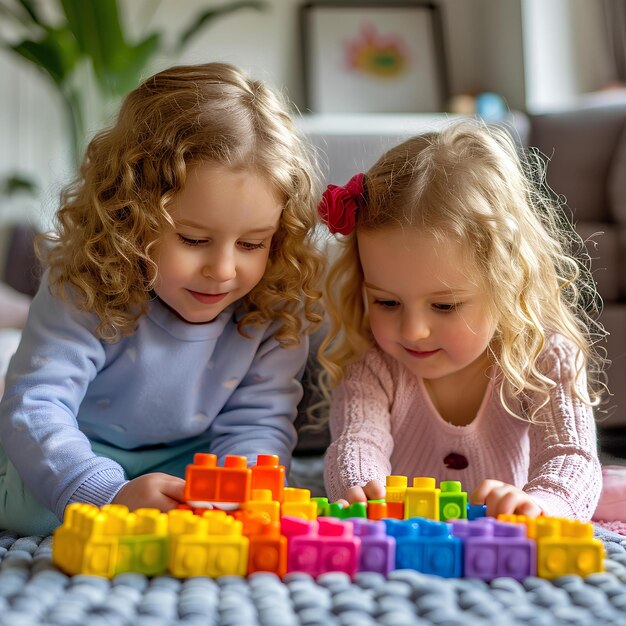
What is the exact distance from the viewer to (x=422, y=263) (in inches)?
40.4

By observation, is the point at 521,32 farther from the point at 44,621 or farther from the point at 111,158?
the point at 44,621

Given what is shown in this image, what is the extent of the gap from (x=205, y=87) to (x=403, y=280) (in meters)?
0.35

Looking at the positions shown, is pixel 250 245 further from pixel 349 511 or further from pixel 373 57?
pixel 373 57

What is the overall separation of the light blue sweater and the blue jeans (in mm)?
13

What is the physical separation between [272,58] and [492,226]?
8.78 feet

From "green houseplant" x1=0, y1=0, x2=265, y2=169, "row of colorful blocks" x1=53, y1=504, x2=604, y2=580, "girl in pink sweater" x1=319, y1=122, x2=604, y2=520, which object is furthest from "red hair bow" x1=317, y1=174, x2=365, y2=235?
"green houseplant" x1=0, y1=0, x2=265, y2=169

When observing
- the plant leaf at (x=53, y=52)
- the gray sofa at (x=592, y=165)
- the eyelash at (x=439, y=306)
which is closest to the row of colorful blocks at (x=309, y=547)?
the eyelash at (x=439, y=306)

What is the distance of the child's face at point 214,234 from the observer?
102 cm

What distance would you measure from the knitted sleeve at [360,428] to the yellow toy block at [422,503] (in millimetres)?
156

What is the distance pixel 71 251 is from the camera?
111 cm

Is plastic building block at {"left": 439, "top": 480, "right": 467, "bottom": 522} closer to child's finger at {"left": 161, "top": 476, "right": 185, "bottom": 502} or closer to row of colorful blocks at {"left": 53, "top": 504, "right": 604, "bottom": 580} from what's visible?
row of colorful blocks at {"left": 53, "top": 504, "right": 604, "bottom": 580}

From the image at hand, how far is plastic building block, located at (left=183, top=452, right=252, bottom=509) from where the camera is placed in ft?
2.78

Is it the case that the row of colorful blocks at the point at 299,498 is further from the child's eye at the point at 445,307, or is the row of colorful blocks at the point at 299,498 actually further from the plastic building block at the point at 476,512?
the child's eye at the point at 445,307

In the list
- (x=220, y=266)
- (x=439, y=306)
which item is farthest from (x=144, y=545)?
(x=439, y=306)
